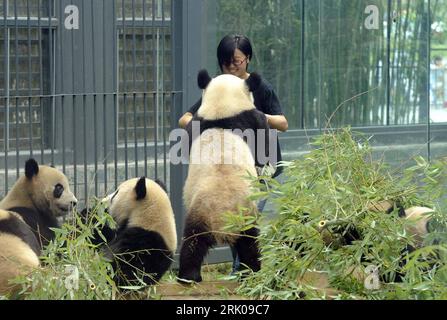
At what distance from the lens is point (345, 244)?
5812 mm

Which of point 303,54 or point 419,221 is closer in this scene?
point 419,221

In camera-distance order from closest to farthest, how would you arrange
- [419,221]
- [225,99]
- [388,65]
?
[419,221]
[225,99]
[388,65]

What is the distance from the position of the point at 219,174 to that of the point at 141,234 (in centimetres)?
64

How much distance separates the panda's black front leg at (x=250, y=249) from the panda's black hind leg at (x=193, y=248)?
0.19 meters

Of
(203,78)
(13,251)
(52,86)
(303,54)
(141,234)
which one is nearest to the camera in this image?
(13,251)

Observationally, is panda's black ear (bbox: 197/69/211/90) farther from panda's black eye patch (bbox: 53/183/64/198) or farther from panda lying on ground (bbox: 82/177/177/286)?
panda's black eye patch (bbox: 53/183/64/198)

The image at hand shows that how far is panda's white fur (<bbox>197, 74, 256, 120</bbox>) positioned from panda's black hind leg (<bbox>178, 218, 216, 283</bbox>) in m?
0.74

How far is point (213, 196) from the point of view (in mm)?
6438

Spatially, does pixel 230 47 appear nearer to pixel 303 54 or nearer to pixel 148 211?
pixel 148 211

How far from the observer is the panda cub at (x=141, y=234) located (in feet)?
20.8

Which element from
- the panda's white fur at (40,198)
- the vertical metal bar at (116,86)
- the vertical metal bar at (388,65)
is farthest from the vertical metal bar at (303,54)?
the panda's white fur at (40,198)

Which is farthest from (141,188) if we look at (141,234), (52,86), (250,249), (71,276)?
(52,86)

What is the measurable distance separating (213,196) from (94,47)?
2010 mm
